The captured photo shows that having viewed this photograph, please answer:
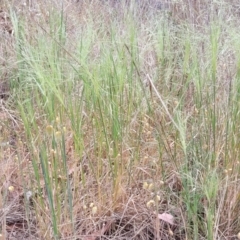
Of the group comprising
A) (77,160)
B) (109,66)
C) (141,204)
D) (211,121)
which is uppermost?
(109,66)

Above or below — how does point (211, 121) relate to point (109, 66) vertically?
below

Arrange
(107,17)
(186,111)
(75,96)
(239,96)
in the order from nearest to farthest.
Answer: (239,96), (75,96), (186,111), (107,17)

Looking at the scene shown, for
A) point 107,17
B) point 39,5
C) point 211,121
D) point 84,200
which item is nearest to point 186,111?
point 211,121

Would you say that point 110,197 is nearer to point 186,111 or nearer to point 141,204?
point 141,204

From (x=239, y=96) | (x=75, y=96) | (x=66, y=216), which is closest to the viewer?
(x=66, y=216)

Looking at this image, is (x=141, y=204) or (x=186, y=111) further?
(x=186, y=111)

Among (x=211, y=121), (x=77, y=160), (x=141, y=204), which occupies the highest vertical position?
(x=211, y=121)

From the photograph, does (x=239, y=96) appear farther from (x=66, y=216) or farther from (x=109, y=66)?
(x=66, y=216)

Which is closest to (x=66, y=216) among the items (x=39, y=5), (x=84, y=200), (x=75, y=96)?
(x=84, y=200)

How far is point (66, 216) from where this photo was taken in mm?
1492

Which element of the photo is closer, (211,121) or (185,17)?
(211,121)

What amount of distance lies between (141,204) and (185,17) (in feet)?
5.67

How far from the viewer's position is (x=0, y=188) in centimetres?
162

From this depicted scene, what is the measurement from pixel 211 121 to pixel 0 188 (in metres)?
0.72
